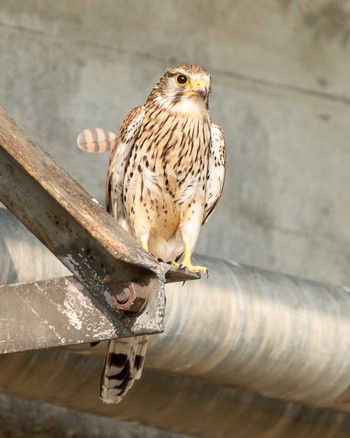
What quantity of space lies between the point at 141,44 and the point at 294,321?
2435 millimetres

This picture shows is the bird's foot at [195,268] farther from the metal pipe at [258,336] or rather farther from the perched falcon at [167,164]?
the metal pipe at [258,336]

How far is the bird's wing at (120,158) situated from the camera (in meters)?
4.67

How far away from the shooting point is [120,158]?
4.68 meters

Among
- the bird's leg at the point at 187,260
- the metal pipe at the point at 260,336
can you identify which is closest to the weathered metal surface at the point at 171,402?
the metal pipe at the point at 260,336

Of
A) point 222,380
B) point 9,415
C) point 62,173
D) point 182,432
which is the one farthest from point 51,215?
point 9,415

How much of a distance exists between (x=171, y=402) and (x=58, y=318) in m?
2.06

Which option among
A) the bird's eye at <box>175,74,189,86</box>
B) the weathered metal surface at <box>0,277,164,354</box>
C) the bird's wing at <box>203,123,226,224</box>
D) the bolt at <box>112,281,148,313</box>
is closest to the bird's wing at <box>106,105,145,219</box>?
the bird's eye at <box>175,74,189,86</box>

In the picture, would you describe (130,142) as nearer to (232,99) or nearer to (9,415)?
(9,415)

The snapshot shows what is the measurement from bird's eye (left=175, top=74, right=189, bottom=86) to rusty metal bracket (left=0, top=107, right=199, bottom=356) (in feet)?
5.25

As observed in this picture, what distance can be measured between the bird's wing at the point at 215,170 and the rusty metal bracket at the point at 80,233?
1657mm

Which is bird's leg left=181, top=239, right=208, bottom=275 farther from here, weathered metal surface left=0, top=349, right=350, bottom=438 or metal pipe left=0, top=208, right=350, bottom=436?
weathered metal surface left=0, top=349, right=350, bottom=438

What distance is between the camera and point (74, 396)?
484 cm

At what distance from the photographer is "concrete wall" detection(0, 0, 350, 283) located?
6.72 m

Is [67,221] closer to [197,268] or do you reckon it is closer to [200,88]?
[197,268]
